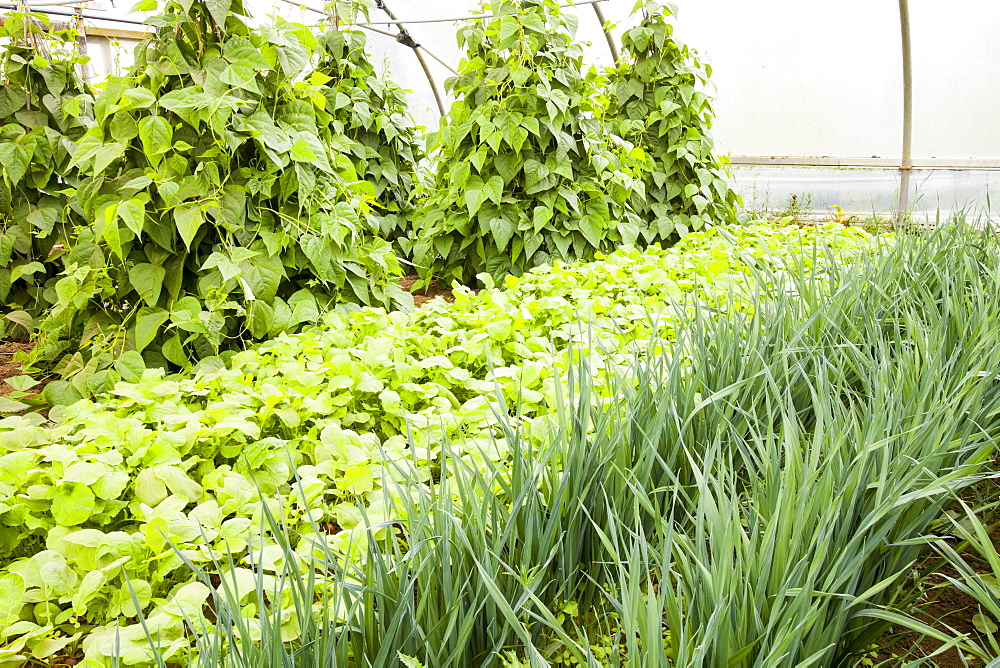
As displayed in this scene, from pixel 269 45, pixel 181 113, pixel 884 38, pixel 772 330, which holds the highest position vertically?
pixel 884 38

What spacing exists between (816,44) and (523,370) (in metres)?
5.07

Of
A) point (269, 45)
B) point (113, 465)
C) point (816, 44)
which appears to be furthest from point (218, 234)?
point (816, 44)

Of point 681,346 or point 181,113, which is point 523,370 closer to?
point 681,346

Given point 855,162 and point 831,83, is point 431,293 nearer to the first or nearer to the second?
point 831,83

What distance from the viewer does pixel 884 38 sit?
5.54 metres

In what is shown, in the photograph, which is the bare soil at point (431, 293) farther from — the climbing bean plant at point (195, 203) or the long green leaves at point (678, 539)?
the long green leaves at point (678, 539)

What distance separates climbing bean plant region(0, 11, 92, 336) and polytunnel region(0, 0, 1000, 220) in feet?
7.55

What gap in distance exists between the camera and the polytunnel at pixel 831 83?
545cm

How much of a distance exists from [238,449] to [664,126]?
3.22m

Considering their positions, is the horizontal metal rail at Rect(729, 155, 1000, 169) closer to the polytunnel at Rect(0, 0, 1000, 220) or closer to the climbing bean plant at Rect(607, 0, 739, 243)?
the polytunnel at Rect(0, 0, 1000, 220)

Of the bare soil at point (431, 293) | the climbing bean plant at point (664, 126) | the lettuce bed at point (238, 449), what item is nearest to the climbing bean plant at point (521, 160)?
the bare soil at point (431, 293)

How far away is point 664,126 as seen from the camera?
4.10 m

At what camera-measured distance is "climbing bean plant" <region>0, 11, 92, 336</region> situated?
2.99 metres

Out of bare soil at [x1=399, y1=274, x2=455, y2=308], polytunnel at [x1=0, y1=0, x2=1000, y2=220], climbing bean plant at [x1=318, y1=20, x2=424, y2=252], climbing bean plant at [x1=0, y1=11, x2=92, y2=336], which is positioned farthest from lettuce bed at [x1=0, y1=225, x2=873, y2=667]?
polytunnel at [x1=0, y1=0, x2=1000, y2=220]
